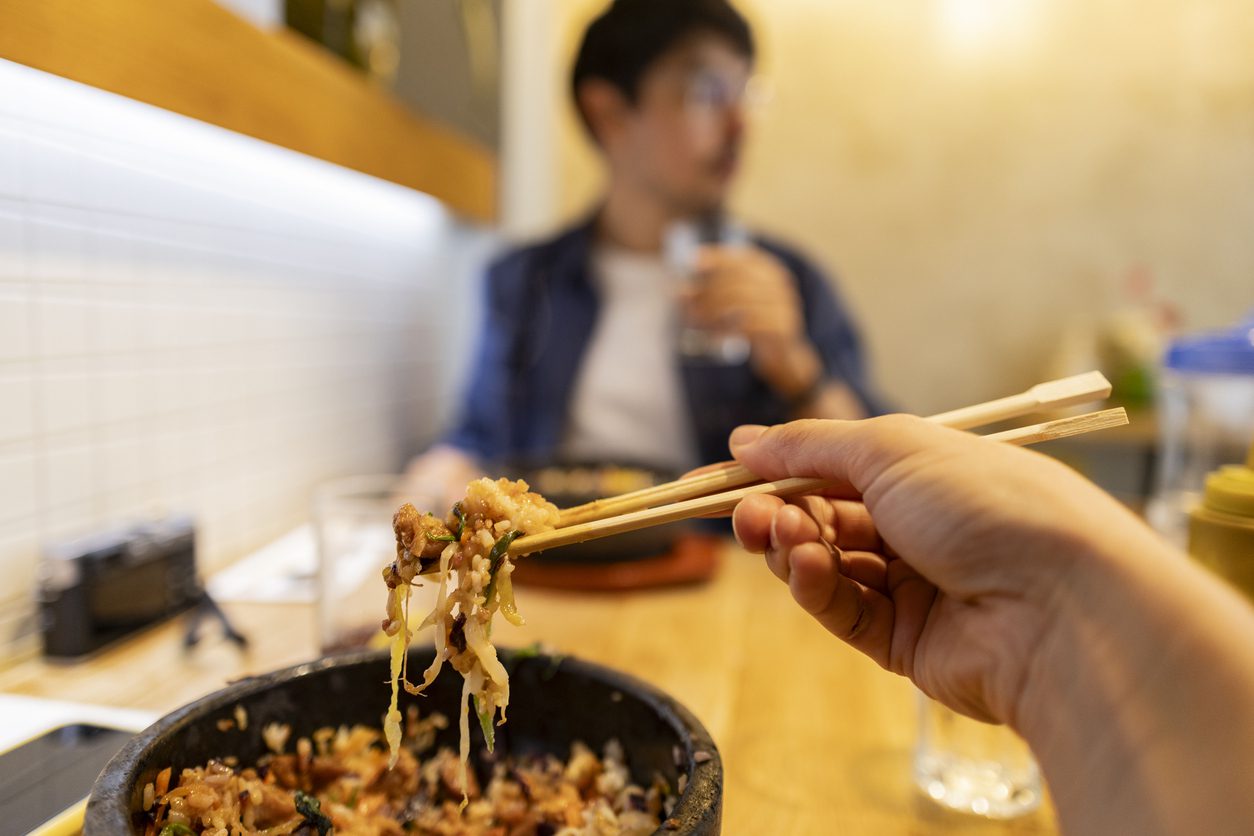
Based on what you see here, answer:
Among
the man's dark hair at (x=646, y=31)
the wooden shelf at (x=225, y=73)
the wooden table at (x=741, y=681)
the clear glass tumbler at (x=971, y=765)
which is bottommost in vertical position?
the wooden table at (x=741, y=681)

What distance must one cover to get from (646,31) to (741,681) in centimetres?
Result: 165

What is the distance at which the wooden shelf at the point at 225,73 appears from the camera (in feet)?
2.66

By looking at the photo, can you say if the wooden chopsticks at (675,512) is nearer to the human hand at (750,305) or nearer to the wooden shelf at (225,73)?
the wooden shelf at (225,73)

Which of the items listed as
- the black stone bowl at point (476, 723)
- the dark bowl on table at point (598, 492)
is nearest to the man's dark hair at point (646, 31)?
the dark bowl on table at point (598, 492)

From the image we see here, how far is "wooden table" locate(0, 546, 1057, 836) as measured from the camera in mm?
787

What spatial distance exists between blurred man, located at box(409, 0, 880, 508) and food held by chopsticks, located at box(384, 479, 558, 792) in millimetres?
1401

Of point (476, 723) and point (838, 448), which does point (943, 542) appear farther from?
point (476, 723)

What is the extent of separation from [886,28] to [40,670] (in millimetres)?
3203

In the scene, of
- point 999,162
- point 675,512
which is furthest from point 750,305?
point 999,162

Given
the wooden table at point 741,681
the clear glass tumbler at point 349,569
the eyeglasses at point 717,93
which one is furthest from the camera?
the eyeglasses at point 717,93

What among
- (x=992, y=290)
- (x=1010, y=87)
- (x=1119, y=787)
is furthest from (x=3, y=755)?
(x=1010, y=87)

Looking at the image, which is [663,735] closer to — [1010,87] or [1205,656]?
[1205,656]

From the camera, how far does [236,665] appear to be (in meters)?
1.04

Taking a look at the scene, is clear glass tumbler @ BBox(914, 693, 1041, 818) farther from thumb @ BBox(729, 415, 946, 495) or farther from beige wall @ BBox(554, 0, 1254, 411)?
beige wall @ BBox(554, 0, 1254, 411)
